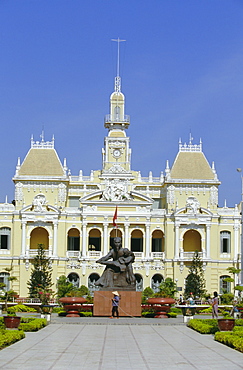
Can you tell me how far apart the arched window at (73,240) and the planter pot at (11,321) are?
53730 mm

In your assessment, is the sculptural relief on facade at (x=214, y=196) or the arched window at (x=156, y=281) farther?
the sculptural relief on facade at (x=214, y=196)

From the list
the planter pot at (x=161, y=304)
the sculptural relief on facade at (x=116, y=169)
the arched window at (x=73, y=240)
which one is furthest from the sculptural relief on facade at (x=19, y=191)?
the planter pot at (x=161, y=304)

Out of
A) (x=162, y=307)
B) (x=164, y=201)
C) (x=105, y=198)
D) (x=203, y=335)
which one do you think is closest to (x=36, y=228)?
(x=105, y=198)

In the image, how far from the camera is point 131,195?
82312mm

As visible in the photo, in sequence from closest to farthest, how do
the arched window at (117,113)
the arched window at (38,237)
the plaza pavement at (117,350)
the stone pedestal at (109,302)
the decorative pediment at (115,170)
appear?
the plaza pavement at (117,350) < the stone pedestal at (109,302) < the decorative pediment at (115,170) < the arched window at (38,237) < the arched window at (117,113)

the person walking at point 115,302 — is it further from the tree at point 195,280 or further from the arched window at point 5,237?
the arched window at point 5,237

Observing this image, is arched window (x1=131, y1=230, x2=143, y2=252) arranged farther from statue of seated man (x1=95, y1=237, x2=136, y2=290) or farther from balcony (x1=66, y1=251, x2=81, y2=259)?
statue of seated man (x1=95, y1=237, x2=136, y2=290)

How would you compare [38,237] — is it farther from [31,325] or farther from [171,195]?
[31,325]

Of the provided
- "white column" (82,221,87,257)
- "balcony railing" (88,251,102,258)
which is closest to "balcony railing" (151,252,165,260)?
"balcony railing" (88,251,102,258)

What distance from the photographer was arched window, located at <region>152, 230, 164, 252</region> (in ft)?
278

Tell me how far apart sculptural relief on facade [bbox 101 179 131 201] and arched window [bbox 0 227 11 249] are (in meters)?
11.7

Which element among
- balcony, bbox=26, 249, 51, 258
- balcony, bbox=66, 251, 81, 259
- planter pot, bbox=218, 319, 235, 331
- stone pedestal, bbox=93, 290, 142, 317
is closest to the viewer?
planter pot, bbox=218, 319, 235, 331

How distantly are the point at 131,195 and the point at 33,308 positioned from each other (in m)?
32.8

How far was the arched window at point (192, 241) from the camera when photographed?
84.8 meters
